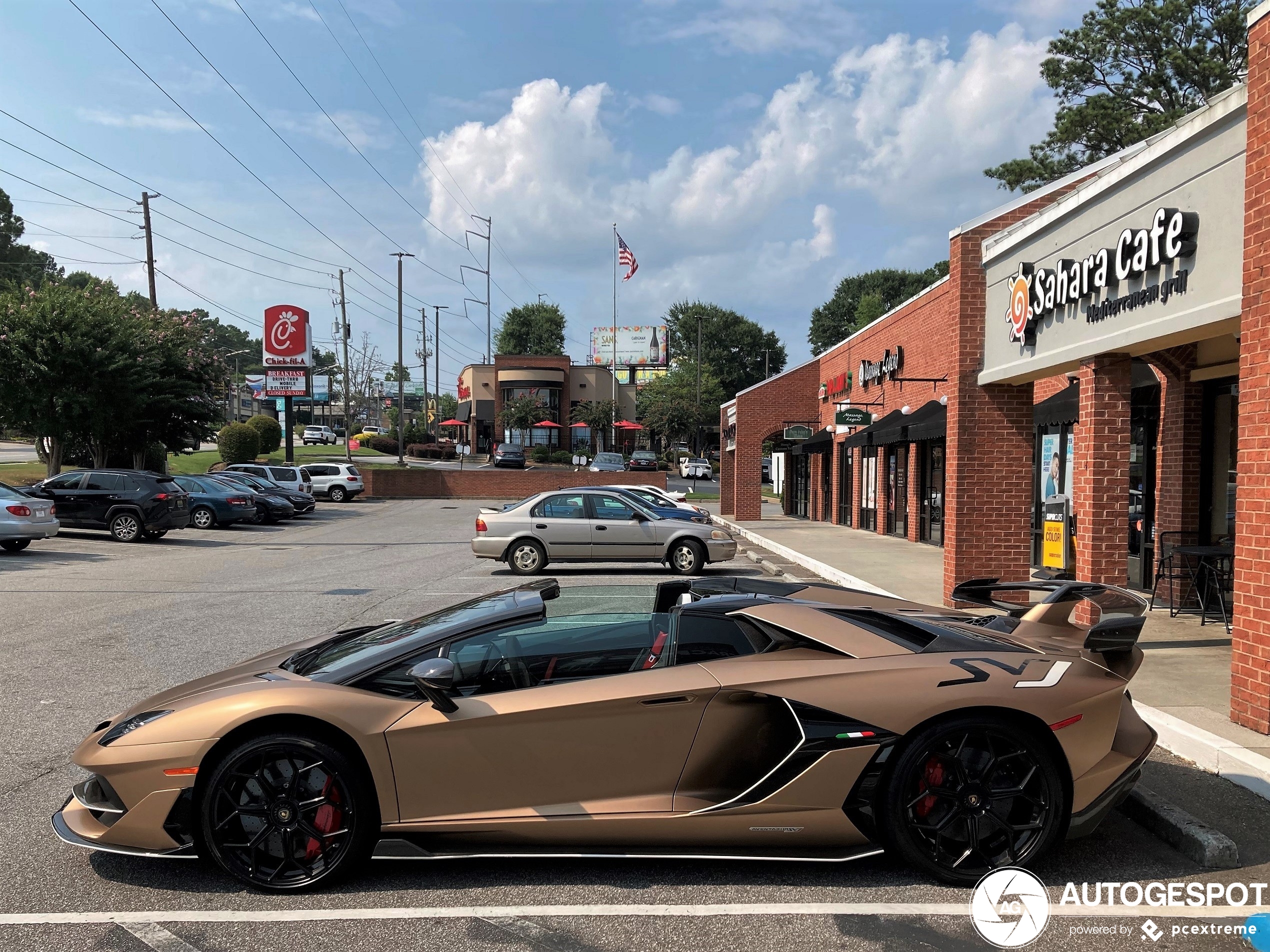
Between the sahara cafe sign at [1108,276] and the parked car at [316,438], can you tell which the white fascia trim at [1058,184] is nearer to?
the sahara cafe sign at [1108,276]

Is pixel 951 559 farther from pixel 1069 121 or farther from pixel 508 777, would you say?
pixel 1069 121

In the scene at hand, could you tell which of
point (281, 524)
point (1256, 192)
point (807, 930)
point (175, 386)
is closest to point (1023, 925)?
point (807, 930)

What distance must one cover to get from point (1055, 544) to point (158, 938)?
833 centimetres

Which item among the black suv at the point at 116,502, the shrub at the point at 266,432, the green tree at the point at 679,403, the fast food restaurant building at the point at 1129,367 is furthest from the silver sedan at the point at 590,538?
the green tree at the point at 679,403

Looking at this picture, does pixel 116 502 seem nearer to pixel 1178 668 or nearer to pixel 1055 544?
pixel 1055 544

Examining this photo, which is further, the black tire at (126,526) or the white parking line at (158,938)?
the black tire at (126,526)

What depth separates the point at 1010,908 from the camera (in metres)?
3.68

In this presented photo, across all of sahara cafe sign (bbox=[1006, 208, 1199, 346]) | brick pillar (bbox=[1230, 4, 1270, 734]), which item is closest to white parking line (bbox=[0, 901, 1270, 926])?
brick pillar (bbox=[1230, 4, 1270, 734])

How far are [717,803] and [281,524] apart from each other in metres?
28.5

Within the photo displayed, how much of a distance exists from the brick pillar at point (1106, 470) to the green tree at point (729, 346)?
9019 cm

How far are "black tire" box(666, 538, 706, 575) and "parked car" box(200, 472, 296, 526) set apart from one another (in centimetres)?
1651

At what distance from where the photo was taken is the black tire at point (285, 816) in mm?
3789

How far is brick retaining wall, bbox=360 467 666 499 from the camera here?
149 feet

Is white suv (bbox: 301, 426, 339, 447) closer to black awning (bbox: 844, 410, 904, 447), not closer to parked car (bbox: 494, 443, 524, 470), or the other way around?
parked car (bbox: 494, 443, 524, 470)
